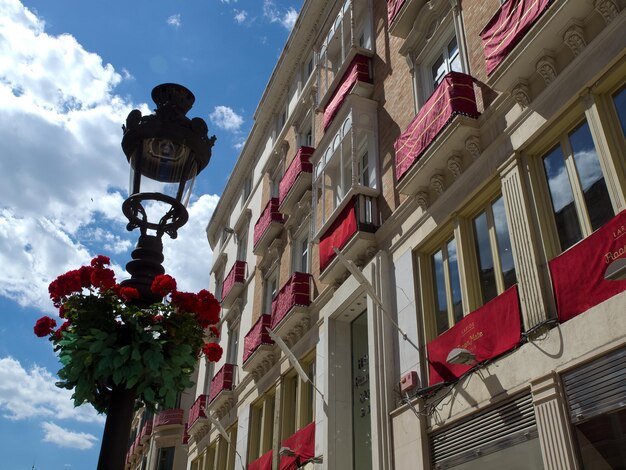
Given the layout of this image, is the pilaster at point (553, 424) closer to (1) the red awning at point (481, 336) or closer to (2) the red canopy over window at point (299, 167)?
(1) the red awning at point (481, 336)

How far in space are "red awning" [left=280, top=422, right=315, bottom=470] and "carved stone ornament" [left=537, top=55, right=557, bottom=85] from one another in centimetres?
1012

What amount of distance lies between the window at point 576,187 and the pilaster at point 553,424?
2012 millimetres

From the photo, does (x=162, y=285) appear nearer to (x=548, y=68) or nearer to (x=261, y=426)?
(x=548, y=68)

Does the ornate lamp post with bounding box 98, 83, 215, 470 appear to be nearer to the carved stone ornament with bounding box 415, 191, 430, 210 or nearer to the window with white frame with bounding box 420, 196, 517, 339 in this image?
the window with white frame with bounding box 420, 196, 517, 339

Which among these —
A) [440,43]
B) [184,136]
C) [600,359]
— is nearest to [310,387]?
[440,43]

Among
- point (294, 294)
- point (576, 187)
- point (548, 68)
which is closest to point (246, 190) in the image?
point (294, 294)

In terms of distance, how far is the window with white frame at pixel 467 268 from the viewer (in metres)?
10.5

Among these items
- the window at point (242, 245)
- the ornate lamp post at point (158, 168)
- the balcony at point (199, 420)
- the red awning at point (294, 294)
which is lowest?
the ornate lamp post at point (158, 168)

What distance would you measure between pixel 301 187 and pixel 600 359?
46.2 ft

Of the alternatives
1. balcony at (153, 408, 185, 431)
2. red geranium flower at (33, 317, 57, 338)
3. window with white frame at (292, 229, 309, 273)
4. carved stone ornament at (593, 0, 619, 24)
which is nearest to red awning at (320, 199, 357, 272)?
window with white frame at (292, 229, 309, 273)

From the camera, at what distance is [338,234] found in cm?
1583

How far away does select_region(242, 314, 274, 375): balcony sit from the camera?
2034cm

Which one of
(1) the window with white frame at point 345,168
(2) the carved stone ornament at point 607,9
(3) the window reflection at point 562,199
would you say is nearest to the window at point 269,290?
(1) the window with white frame at point 345,168

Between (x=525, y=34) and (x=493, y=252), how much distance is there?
3.52 metres
